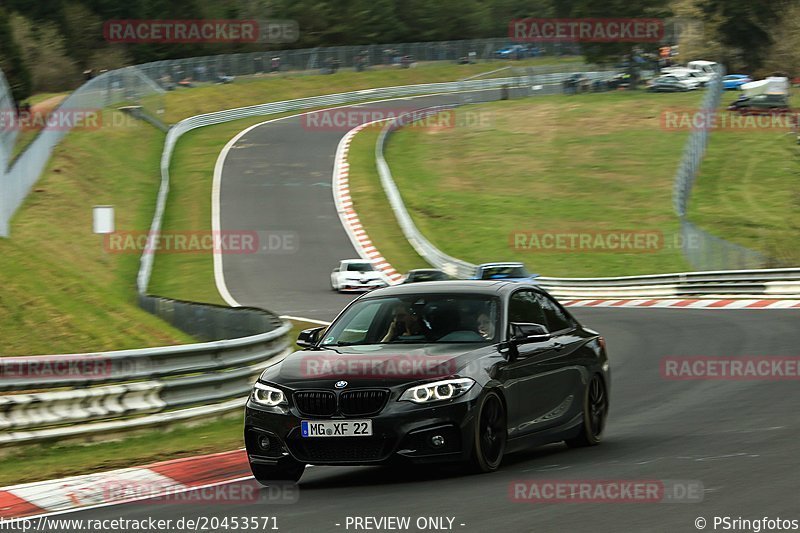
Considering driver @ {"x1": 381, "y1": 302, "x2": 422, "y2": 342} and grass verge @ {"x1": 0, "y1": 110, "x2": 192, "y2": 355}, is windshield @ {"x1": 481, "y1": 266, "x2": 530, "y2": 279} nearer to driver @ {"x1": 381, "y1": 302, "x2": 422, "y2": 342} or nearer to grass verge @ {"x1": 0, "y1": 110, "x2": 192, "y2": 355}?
grass verge @ {"x1": 0, "y1": 110, "x2": 192, "y2": 355}

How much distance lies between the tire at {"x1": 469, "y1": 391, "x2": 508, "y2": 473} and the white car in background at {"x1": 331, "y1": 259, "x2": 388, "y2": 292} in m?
27.2

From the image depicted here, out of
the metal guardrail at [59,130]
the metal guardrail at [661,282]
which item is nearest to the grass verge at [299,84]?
the metal guardrail at [59,130]

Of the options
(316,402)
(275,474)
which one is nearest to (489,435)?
(316,402)

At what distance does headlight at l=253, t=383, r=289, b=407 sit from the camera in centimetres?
933

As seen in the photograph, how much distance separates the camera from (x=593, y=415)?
11.3 m

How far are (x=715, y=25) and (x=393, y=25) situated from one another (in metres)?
27.4

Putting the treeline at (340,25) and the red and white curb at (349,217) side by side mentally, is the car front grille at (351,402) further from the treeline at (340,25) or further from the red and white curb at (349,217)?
the treeline at (340,25)

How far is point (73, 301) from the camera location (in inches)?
715

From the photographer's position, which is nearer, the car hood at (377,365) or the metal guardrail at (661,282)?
the car hood at (377,365)

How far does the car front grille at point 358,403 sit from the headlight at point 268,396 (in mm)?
455

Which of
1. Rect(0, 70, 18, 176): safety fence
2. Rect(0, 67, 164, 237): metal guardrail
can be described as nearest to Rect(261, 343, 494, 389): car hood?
Rect(0, 67, 164, 237): metal guardrail

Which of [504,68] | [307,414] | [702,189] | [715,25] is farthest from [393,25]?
[307,414]

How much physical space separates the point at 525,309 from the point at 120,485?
11.2 ft

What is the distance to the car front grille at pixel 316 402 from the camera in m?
9.12
